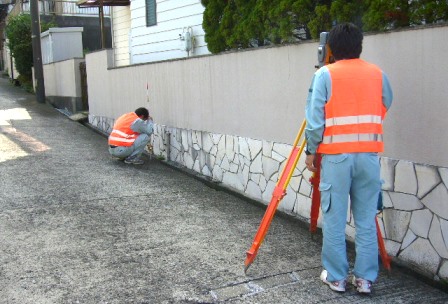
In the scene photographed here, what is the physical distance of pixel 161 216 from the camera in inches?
234

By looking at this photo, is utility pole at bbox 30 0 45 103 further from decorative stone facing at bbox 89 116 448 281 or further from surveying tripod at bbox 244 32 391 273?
surveying tripod at bbox 244 32 391 273

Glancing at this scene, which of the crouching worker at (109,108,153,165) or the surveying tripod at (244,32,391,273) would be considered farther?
the crouching worker at (109,108,153,165)

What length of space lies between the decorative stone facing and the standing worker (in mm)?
515

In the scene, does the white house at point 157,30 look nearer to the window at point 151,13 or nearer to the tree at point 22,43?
the window at point 151,13

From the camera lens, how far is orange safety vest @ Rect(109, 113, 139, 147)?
8.92 m

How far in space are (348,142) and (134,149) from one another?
5.85m

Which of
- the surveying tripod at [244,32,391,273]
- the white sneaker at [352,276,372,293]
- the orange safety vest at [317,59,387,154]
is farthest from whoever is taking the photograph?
the surveying tripod at [244,32,391,273]

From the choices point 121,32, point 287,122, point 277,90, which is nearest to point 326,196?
point 287,122

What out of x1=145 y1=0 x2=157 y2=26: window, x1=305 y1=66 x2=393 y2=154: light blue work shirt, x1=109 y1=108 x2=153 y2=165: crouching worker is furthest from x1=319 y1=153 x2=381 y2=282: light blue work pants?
x1=145 y1=0 x2=157 y2=26: window

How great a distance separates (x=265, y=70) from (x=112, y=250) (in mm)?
2821

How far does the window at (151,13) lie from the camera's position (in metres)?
12.5

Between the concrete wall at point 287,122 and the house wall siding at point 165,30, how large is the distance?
4.44 ft

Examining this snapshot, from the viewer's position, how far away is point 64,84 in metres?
16.2

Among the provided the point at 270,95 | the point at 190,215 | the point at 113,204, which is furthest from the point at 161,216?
the point at 270,95
